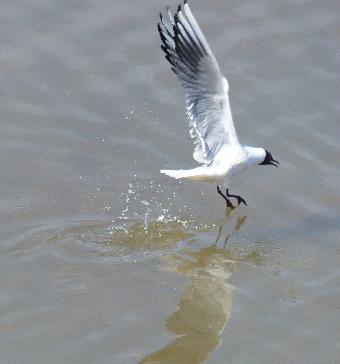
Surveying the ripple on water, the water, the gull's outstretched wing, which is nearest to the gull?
the gull's outstretched wing

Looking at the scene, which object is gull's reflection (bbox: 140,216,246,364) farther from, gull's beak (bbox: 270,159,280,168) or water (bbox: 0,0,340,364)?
gull's beak (bbox: 270,159,280,168)

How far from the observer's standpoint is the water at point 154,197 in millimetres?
6922

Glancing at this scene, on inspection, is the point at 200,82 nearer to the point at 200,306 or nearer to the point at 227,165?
the point at 227,165

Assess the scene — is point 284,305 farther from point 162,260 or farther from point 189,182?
point 189,182

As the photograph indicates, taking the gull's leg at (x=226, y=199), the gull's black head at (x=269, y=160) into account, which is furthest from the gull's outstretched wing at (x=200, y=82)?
the gull's black head at (x=269, y=160)

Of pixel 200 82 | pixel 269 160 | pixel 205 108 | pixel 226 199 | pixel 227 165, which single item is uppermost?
pixel 200 82

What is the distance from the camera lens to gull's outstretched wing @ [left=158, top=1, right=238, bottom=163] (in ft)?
26.2

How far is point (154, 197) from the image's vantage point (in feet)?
28.8

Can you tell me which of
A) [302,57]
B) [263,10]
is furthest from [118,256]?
[263,10]

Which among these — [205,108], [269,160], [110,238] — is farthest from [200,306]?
[269,160]

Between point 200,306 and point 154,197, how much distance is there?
5.49 feet

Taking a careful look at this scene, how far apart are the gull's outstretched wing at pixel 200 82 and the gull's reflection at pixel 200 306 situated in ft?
2.19

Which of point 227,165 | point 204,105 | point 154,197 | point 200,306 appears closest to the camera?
point 200,306

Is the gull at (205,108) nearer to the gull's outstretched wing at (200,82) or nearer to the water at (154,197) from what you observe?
the gull's outstretched wing at (200,82)
